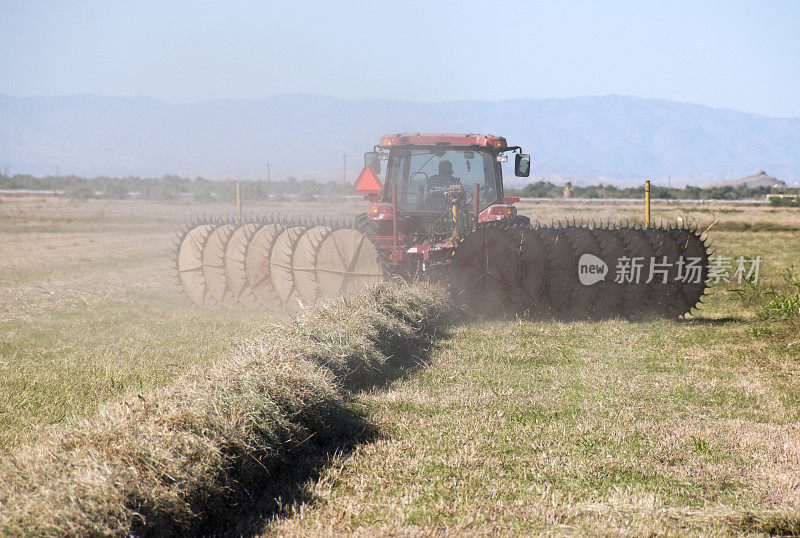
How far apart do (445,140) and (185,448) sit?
8.29 m

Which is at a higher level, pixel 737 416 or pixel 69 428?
pixel 69 428

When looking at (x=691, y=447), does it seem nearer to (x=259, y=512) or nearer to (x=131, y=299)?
(x=259, y=512)

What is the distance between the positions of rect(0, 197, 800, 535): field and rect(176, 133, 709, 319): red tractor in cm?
49

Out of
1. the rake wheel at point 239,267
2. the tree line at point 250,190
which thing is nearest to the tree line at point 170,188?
the tree line at point 250,190

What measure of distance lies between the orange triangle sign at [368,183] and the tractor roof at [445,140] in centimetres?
57

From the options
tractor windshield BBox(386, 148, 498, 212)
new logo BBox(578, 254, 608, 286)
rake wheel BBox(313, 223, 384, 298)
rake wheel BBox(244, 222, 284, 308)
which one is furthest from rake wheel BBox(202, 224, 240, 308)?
new logo BBox(578, 254, 608, 286)

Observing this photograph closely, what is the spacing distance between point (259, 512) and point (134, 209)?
42.0 metres

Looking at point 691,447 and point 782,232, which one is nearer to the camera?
point 691,447

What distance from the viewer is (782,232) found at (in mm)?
27453

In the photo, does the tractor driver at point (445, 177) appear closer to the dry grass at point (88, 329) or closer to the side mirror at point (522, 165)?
the side mirror at point (522, 165)

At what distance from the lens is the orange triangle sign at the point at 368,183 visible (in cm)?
1180

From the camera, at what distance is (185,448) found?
4289 millimetres

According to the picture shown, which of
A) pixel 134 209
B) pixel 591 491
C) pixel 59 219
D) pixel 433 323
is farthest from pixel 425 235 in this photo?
pixel 134 209

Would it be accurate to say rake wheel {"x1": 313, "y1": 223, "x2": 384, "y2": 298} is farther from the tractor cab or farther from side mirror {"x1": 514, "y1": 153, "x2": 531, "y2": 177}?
side mirror {"x1": 514, "y1": 153, "x2": 531, "y2": 177}
